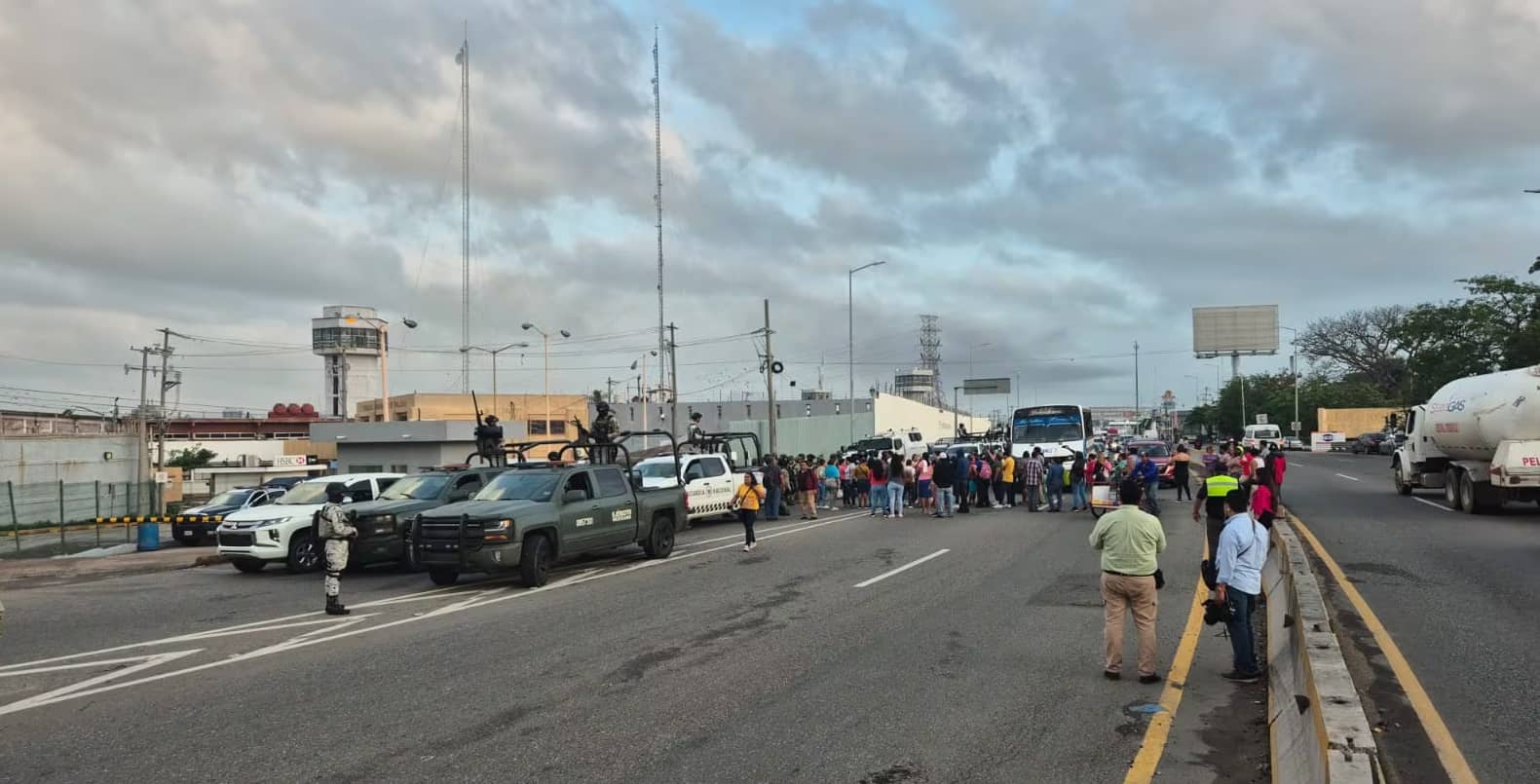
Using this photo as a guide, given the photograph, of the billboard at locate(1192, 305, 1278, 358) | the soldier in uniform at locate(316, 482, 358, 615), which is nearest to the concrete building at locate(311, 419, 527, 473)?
the soldier in uniform at locate(316, 482, 358, 615)

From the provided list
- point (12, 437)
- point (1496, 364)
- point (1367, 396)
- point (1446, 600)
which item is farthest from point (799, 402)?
point (1446, 600)

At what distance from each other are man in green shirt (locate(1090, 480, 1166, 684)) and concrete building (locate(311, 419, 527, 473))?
56.8 meters

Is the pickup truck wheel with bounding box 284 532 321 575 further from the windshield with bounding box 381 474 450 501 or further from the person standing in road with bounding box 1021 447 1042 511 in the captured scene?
the person standing in road with bounding box 1021 447 1042 511

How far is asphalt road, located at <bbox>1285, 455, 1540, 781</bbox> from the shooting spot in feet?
21.2

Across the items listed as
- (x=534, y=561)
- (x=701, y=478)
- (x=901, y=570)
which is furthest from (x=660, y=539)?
(x=701, y=478)

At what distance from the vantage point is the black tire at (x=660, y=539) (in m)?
17.2

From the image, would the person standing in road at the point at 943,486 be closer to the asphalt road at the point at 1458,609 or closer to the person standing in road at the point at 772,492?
the person standing in road at the point at 772,492

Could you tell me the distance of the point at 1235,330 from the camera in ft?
307

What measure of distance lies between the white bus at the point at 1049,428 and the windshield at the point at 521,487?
2187cm

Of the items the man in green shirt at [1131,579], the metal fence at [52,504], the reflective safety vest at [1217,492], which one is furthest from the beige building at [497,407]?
the man in green shirt at [1131,579]

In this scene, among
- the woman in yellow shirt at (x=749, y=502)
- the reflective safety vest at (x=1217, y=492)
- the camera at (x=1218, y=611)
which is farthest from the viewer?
the woman in yellow shirt at (x=749, y=502)

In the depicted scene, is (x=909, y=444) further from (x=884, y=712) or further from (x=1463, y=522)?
(x=884, y=712)

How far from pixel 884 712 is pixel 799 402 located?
101351mm

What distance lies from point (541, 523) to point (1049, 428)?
24562 millimetres
